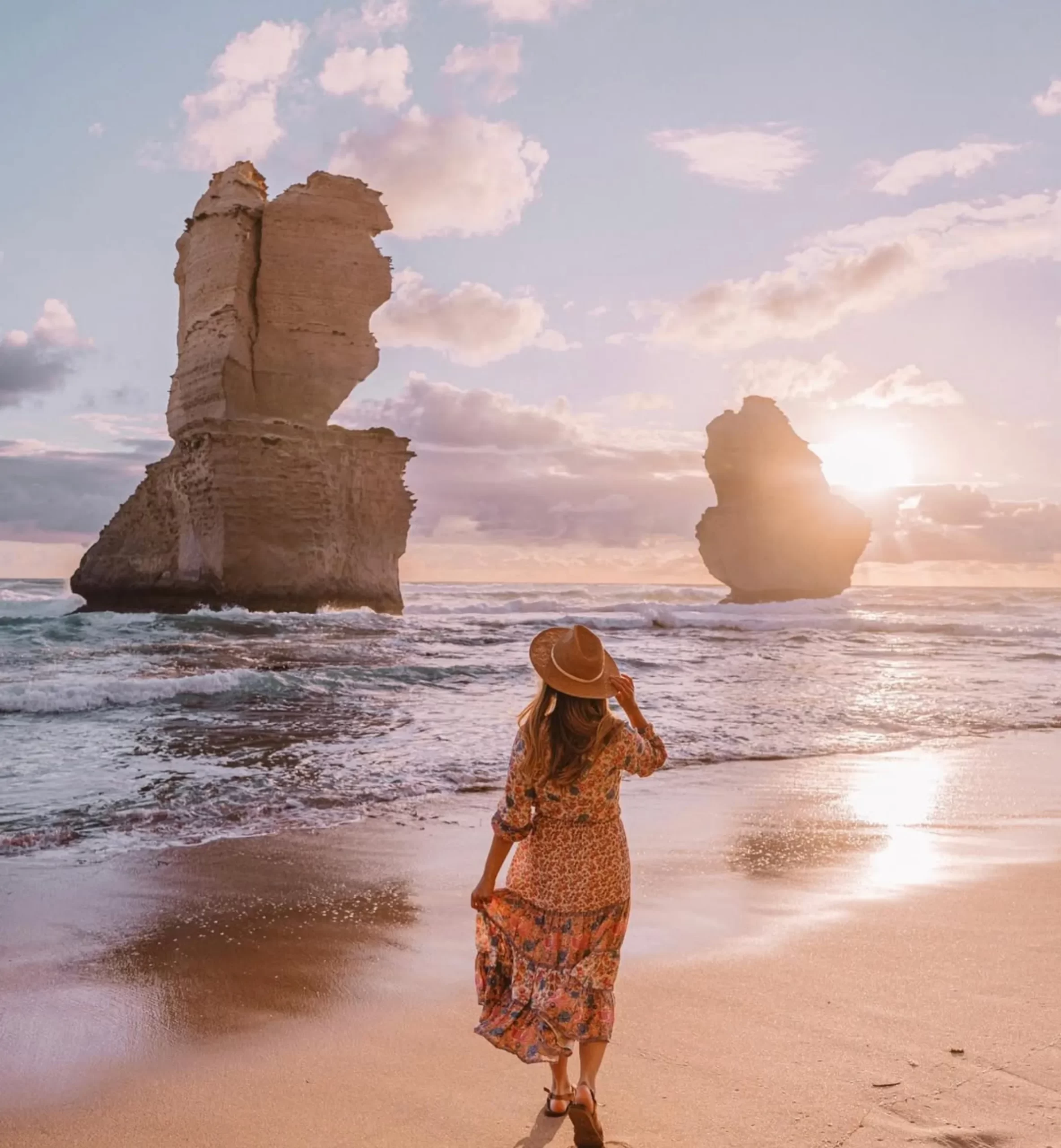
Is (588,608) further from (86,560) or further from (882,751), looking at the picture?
(882,751)

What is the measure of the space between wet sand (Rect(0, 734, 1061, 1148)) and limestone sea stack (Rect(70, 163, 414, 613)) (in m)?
26.3

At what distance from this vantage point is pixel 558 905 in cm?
270

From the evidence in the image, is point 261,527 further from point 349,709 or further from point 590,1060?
point 590,1060

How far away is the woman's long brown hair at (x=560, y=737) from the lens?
8.75 feet

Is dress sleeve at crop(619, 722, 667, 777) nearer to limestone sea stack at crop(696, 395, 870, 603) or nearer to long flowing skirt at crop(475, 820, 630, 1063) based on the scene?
long flowing skirt at crop(475, 820, 630, 1063)

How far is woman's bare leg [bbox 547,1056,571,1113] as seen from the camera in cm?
252

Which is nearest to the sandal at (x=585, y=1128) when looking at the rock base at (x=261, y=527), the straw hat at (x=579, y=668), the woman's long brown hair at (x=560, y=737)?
the woman's long brown hair at (x=560, y=737)

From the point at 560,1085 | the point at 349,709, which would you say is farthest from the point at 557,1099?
the point at 349,709

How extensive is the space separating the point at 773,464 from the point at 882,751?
55.8 meters

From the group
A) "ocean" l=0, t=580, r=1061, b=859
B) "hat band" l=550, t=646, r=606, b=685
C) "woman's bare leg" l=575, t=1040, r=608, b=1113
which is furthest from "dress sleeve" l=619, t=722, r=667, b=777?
"ocean" l=0, t=580, r=1061, b=859

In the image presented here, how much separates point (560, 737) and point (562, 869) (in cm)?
39

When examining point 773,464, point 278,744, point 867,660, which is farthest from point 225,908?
point 773,464

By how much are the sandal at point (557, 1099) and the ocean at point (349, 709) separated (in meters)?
3.68

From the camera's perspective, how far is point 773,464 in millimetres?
62438
